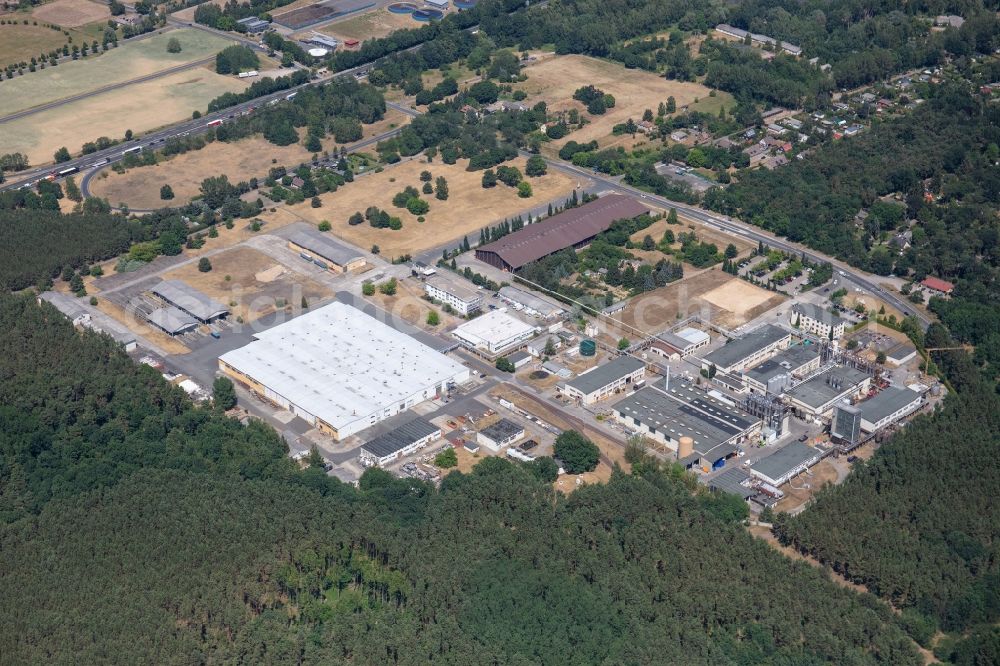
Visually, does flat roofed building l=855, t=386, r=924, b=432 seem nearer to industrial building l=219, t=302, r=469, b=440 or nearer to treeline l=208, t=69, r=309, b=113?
industrial building l=219, t=302, r=469, b=440

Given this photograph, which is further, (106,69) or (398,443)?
(106,69)

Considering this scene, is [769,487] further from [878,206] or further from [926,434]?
[878,206]

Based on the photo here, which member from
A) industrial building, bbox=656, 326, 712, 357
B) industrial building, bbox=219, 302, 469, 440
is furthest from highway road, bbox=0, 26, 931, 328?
industrial building, bbox=219, 302, 469, 440

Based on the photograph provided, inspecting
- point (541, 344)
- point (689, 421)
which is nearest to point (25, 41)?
point (541, 344)

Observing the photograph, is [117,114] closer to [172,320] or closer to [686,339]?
[172,320]

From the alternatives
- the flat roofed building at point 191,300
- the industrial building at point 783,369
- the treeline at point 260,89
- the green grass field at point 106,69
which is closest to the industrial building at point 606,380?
the industrial building at point 783,369

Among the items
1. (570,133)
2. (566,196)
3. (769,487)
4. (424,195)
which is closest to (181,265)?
(424,195)

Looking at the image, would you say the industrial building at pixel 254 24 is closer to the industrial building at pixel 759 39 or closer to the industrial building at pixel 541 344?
the industrial building at pixel 759 39
